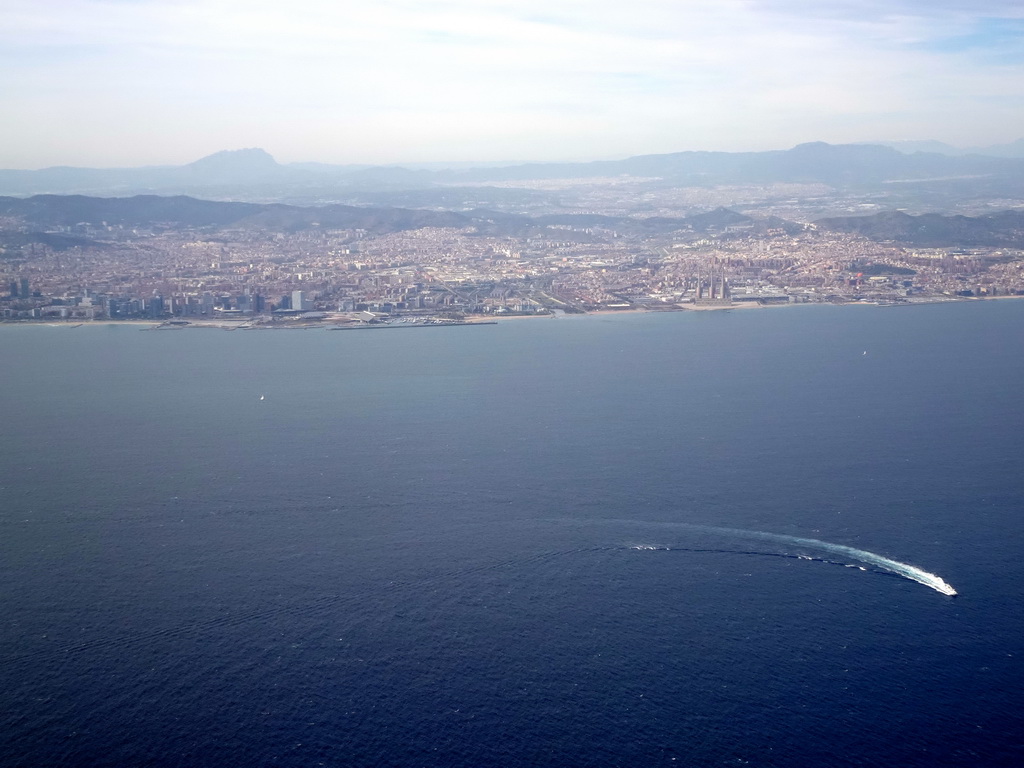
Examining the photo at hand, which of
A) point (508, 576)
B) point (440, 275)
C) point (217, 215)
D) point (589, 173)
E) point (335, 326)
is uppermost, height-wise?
point (589, 173)

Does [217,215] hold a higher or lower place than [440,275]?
higher

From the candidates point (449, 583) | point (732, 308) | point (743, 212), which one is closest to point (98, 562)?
point (449, 583)

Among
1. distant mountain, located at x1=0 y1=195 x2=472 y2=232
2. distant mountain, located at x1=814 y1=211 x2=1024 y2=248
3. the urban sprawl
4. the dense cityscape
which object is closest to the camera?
the urban sprawl

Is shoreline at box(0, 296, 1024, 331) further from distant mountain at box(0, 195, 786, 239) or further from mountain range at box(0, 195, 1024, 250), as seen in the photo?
distant mountain at box(0, 195, 786, 239)

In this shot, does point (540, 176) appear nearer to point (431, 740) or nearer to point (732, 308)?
point (732, 308)

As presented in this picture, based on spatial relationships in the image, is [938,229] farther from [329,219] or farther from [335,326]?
[335,326]

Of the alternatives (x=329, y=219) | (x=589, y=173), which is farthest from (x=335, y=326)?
(x=589, y=173)

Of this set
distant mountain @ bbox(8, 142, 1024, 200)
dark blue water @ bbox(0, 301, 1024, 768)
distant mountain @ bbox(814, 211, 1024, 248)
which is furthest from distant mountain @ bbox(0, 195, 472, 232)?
dark blue water @ bbox(0, 301, 1024, 768)
